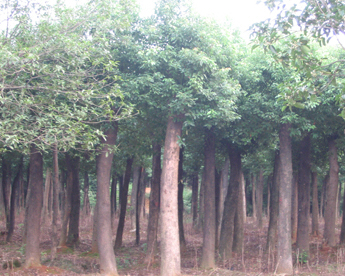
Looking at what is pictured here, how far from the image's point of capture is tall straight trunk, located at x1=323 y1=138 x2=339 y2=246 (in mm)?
15812

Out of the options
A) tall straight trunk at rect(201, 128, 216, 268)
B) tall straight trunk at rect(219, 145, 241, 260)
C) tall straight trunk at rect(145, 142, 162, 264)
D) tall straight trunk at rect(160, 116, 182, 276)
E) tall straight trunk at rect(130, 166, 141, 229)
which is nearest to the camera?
tall straight trunk at rect(160, 116, 182, 276)

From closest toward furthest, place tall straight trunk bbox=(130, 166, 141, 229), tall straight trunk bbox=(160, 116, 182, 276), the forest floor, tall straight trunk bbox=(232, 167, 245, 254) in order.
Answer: tall straight trunk bbox=(160, 116, 182, 276) → the forest floor → tall straight trunk bbox=(232, 167, 245, 254) → tall straight trunk bbox=(130, 166, 141, 229)

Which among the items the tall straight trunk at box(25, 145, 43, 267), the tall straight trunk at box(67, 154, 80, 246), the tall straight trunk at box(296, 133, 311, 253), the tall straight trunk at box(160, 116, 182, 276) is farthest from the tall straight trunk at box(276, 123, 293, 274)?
the tall straight trunk at box(67, 154, 80, 246)

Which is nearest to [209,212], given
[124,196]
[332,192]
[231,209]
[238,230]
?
[231,209]

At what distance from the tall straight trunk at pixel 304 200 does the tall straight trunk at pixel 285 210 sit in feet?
7.85

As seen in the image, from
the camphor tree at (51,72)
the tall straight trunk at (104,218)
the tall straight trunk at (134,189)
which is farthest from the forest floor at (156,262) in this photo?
the camphor tree at (51,72)

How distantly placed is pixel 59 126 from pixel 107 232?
4.81 m

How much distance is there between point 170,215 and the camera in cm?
1089

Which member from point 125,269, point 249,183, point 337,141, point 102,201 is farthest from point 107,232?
point 249,183

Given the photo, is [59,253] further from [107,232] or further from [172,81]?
[172,81]

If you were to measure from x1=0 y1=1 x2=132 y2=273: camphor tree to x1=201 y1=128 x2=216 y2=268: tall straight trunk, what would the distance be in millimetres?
5065

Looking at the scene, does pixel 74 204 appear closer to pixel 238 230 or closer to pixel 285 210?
pixel 238 230

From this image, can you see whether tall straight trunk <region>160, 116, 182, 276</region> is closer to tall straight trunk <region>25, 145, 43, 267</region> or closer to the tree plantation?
the tree plantation

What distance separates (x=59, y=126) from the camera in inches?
326
